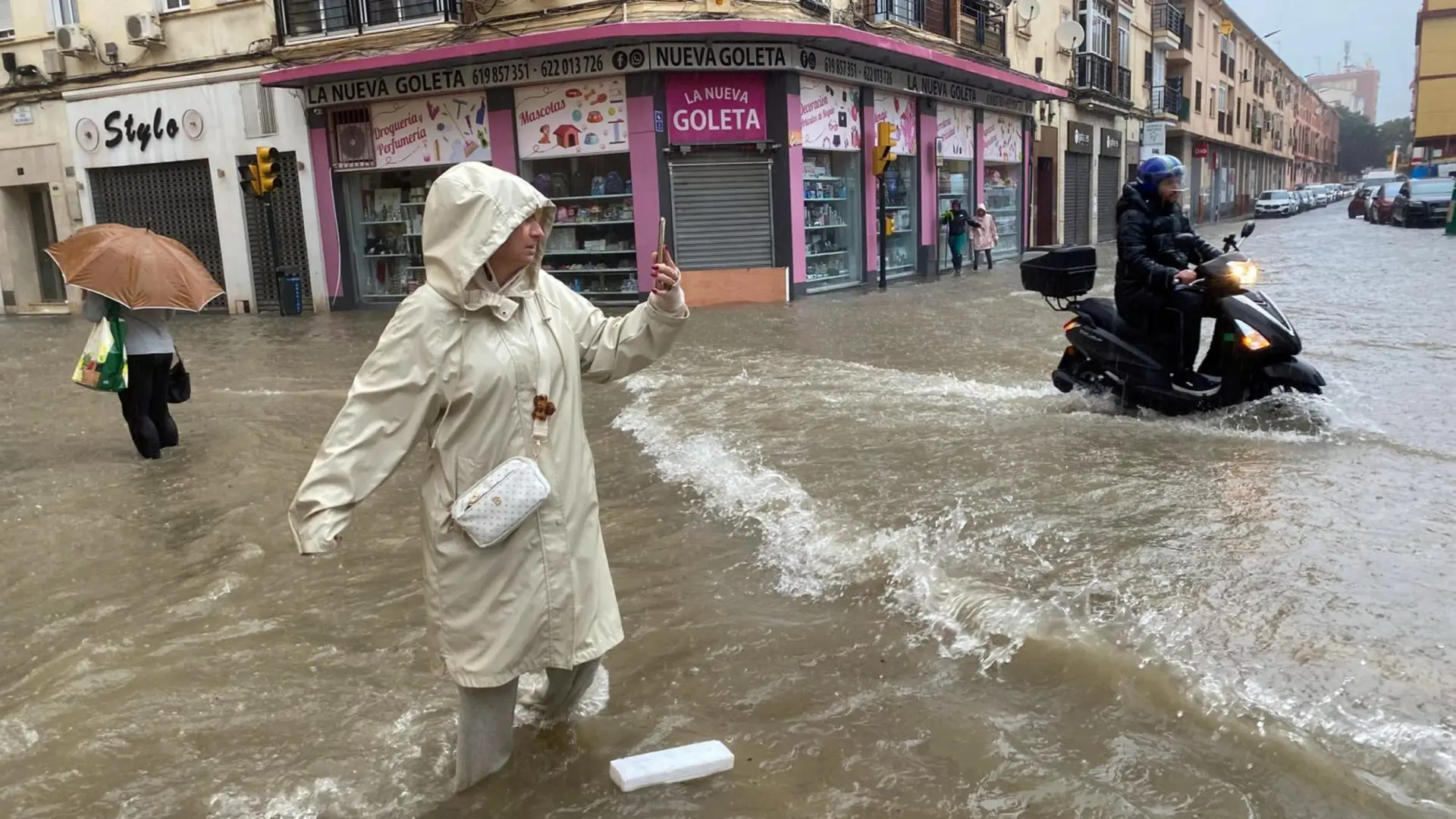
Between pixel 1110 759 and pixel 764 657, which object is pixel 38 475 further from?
pixel 1110 759

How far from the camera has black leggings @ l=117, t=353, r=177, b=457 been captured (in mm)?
7449

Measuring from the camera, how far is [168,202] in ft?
68.9

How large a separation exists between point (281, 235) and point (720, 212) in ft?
28.8

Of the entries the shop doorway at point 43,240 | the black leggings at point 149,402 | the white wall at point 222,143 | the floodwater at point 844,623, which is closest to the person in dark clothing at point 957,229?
the white wall at point 222,143

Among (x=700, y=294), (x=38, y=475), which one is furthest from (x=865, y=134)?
(x=38, y=475)

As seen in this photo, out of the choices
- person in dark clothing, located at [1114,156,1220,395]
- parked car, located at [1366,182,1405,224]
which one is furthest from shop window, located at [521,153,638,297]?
parked car, located at [1366,182,1405,224]

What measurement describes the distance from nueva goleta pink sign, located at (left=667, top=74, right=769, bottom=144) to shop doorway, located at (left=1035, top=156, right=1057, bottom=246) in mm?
14164

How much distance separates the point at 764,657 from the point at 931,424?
13.0 feet

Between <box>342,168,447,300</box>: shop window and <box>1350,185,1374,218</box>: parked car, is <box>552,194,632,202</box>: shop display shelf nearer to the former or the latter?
<box>342,168,447,300</box>: shop window

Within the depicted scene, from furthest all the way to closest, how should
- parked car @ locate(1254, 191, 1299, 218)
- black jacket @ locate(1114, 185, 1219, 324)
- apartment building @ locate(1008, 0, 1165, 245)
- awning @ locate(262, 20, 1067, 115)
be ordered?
1. parked car @ locate(1254, 191, 1299, 218)
2. apartment building @ locate(1008, 0, 1165, 245)
3. awning @ locate(262, 20, 1067, 115)
4. black jacket @ locate(1114, 185, 1219, 324)

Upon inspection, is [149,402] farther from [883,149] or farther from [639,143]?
[883,149]

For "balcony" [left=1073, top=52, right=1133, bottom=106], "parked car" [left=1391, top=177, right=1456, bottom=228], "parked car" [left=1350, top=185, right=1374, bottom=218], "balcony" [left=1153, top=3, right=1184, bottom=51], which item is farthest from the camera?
"parked car" [left=1350, top=185, right=1374, bottom=218]

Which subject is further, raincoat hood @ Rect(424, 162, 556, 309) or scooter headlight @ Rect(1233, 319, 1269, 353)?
scooter headlight @ Rect(1233, 319, 1269, 353)

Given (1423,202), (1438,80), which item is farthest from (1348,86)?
(1423,202)
